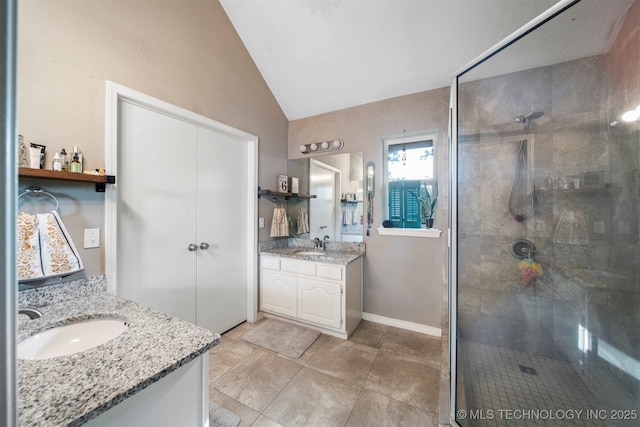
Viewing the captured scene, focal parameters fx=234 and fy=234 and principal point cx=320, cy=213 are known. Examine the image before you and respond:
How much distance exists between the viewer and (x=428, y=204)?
2410mm

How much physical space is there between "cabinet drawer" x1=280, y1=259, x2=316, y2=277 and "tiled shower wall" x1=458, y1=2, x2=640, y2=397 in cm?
132

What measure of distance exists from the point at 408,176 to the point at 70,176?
2640 mm

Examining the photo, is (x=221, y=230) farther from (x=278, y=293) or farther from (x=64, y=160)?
(x=64, y=160)

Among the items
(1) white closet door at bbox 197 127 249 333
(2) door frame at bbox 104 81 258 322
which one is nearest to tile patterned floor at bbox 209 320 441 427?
(1) white closet door at bbox 197 127 249 333

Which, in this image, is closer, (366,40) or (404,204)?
(366,40)

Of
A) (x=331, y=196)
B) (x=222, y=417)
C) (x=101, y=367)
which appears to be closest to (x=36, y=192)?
(x=101, y=367)

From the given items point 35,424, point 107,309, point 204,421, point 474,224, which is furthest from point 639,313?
point 107,309

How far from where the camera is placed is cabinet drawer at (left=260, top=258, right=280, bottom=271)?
2592 millimetres

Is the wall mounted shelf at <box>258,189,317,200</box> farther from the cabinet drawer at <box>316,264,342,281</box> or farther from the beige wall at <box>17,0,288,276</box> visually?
the cabinet drawer at <box>316,264,342,281</box>

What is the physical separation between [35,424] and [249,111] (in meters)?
2.58

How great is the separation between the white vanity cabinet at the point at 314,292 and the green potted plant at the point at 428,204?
82 centimetres

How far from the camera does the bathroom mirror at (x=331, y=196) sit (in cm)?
275

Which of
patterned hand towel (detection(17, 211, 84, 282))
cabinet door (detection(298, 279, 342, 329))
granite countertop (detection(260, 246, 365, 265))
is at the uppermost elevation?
patterned hand towel (detection(17, 211, 84, 282))

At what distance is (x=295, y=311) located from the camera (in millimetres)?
2482
